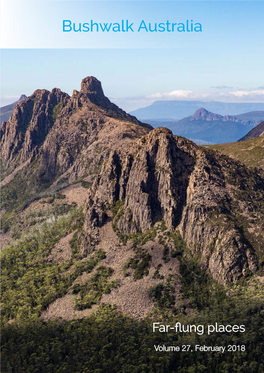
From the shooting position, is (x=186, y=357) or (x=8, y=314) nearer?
(x=186, y=357)

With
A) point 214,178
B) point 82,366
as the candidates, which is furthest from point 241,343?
point 214,178

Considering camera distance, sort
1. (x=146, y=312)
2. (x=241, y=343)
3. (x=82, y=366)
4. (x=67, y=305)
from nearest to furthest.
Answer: (x=241, y=343), (x=82, y=366), (x=146, y=312), (x=67, y=305)

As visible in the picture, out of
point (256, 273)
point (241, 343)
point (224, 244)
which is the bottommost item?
point (241, 343)

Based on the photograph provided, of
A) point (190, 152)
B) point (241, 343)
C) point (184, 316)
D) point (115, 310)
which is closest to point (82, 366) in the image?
point (115, 310)

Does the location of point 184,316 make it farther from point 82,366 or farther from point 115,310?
point 82,366

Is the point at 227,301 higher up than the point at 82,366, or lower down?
higher up

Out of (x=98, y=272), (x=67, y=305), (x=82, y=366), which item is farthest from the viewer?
(x=98, y=272)
